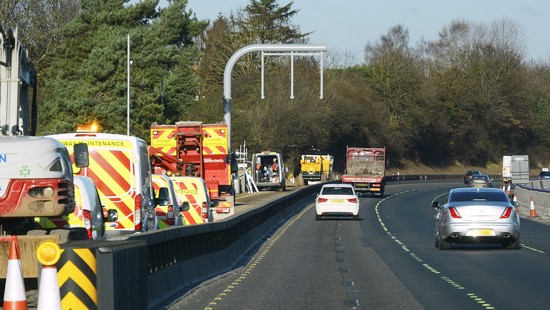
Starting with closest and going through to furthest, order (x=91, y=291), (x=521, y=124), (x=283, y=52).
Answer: (x=91, y=291)
(x=283, y=52)
(x=521, y=124)

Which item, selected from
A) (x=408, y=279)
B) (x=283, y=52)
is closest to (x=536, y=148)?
(x=283, y=52)

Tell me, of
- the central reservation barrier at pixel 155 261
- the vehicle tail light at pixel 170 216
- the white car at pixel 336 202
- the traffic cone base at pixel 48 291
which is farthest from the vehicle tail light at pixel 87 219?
the white car at pixel 336 202

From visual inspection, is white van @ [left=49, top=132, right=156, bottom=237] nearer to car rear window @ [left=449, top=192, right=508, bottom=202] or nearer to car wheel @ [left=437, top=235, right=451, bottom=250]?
car wheel @ [left=437, top=235, right=451, bottom=250]

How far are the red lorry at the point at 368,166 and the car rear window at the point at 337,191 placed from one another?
27.5 metres

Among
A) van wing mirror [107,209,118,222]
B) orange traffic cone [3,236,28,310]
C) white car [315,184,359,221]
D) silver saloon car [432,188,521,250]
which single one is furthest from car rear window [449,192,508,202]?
orange traffic cone [3,236,28,310]

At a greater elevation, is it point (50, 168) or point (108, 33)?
point (108, 33)

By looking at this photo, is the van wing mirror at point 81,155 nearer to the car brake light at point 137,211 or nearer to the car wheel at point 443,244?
the car brake light at point 137,211

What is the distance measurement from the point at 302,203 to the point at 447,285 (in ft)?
141

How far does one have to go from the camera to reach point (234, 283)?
61.2ft

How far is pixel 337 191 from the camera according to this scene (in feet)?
149

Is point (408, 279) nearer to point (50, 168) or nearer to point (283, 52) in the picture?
point (50, 168)

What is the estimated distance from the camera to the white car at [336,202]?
45.2 m

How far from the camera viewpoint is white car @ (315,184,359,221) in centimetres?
4525

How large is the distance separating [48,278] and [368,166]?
66538mm
